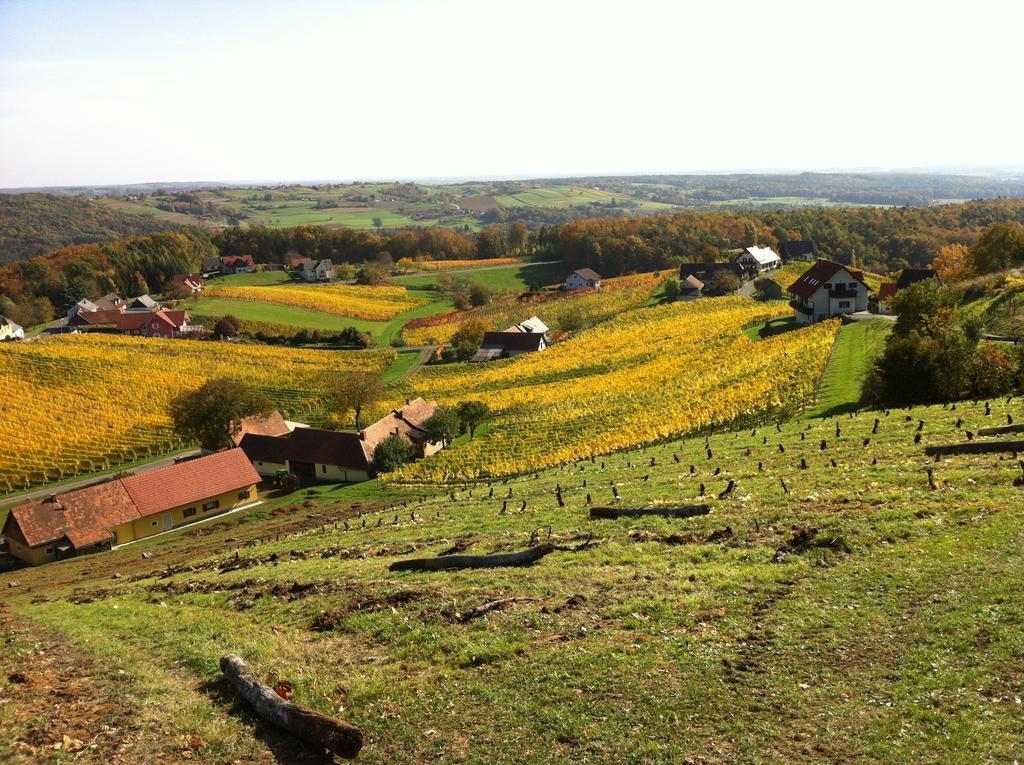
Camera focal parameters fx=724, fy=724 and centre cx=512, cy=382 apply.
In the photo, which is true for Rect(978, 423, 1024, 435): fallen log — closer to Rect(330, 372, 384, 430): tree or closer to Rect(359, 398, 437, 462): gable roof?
Rect(359, 398, 437, 462): gable roof

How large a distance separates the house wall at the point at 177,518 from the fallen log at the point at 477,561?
97.7ft

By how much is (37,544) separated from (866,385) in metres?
48.2

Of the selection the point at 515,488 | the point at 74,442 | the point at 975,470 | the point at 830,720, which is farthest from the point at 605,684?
the point at 74,442

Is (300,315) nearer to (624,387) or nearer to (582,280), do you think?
(582,280)

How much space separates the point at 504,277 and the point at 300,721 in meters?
150

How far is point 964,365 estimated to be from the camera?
1487 inches

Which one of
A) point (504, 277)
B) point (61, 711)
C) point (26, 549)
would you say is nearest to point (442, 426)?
point (26, 549)

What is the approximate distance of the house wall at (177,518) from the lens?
141 ft

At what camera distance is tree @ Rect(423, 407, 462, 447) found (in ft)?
181

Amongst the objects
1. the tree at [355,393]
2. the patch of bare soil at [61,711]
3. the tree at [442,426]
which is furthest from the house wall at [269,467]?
the patch of bare soil at [61,711]

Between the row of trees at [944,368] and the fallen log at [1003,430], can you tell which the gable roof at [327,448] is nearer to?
the row of trees at [944,368]

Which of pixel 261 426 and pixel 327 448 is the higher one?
pixel 261 426

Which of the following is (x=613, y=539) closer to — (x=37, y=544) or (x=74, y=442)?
(x=37, y=544)

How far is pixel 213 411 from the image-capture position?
55.1m
